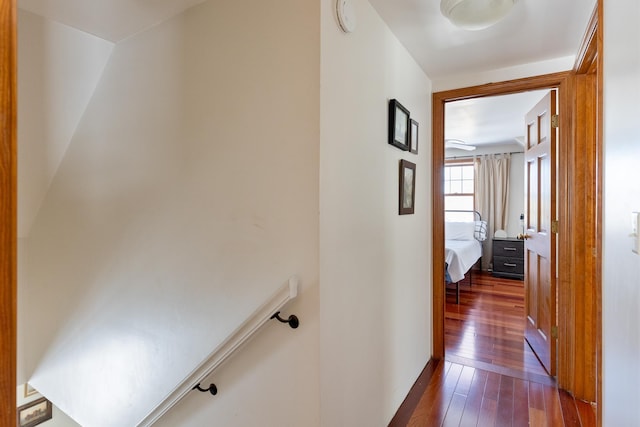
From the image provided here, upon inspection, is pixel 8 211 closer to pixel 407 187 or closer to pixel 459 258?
pixel 407 187

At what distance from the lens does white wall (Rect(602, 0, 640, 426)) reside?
0.90m

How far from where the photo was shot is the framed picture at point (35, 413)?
105 inches

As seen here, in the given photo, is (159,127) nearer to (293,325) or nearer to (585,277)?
(293,325)

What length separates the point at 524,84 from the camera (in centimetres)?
223

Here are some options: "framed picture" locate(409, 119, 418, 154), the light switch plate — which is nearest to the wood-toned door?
"framed picture" locate(409, 119, 418, 154)

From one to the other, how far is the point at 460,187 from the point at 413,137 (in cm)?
445

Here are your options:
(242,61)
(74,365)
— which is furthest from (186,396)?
(242,61)

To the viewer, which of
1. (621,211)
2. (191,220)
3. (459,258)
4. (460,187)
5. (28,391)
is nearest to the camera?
(621,211)

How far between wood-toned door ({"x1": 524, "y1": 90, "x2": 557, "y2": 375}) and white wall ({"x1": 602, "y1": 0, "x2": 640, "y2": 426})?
116 cm

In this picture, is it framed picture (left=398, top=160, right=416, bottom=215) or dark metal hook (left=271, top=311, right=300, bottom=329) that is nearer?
dark metal hook (left=271, top=311, right=300, bottom=329)

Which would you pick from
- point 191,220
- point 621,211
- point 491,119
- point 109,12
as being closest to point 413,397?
point 621,211

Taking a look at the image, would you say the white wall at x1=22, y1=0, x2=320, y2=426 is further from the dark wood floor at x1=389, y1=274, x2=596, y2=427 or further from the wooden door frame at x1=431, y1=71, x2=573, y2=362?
the wooden door frame at x1=431, y1=71, x2=573, y2=362

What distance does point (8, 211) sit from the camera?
0.52 meters

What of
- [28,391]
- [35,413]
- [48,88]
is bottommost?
[35,413]
